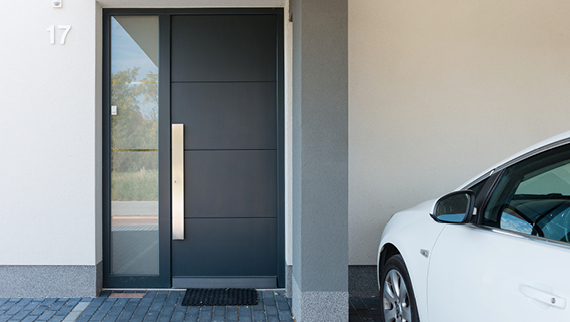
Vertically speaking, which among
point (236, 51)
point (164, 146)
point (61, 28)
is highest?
point (61, 28)

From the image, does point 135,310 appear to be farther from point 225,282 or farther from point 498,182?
point 498,182

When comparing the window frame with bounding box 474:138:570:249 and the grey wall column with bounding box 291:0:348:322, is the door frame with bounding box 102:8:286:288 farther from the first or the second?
the window frame with bounding box 474:138:570:249

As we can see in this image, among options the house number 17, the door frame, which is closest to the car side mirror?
the door frame

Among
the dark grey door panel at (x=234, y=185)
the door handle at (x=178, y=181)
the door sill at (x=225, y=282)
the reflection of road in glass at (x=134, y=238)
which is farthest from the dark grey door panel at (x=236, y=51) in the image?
the door sill at (x=225, y=282)

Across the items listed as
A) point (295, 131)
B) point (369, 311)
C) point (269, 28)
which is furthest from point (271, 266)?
point (269, 28)

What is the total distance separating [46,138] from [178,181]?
4.72 ft

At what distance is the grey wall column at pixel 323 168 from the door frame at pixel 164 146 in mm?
1107

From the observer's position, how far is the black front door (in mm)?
4328

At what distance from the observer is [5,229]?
3992 millimetres

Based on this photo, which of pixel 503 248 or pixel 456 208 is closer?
pixel 503 248

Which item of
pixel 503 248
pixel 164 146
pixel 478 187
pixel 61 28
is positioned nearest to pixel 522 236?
pixel 503 248

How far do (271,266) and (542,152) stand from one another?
10.4ft

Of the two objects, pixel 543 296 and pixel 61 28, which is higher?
pixel 61 28

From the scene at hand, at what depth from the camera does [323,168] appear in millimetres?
3195
